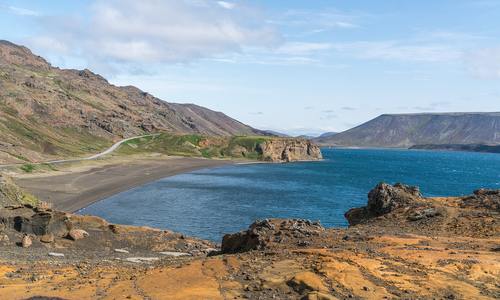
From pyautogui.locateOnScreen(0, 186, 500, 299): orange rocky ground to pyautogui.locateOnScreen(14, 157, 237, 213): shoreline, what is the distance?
59058mm

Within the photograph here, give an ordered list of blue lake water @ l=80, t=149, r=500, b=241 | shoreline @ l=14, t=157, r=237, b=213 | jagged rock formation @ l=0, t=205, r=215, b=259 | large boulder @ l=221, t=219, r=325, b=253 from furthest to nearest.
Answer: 1. shoreline @ l=14, t=157, r=237, b=213
2. blue lake water @ l=80, t=149, r=500, b=241
3. jagged rock formation @ l=0, t=205, r=215, b=259
4. large boulder @ l=221, t=219, r=325, b=253

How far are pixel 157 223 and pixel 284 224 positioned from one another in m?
50.9

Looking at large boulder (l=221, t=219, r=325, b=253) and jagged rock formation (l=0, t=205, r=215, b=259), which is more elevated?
large boulder (l=221, t=219, r=325, b=253)

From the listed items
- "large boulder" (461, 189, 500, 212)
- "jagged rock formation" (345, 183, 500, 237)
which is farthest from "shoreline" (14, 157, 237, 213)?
"large boulder" (461, 189, 500, 212)

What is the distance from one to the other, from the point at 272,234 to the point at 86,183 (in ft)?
322

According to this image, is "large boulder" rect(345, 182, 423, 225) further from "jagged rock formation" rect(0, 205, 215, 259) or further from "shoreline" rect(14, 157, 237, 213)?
"shoreline" rect(14, 157, 237, 213)

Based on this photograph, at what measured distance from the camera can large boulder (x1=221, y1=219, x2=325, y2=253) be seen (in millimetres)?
33906

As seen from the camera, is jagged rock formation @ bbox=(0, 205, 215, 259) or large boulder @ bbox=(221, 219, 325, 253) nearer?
large boulder @ bbox=(221, 219, 325, 253)

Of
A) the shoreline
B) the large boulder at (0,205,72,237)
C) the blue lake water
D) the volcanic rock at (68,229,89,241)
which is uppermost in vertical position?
the large boulder at (0,205,72,237)

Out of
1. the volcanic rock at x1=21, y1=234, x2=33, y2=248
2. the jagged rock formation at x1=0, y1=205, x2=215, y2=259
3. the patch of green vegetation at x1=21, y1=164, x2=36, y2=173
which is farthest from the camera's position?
the patch of green vegetation at x1=21, y1=164, x2=36, y2=173

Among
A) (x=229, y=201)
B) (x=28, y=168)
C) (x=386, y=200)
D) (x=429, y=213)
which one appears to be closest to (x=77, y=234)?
(x=386, y=200)

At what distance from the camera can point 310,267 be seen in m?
26.4

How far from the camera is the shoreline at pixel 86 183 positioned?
322 ft

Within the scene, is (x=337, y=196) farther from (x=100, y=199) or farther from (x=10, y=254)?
(x=10, y=254)
